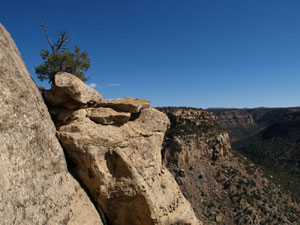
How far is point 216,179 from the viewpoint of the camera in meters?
49.1

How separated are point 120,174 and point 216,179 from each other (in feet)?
146

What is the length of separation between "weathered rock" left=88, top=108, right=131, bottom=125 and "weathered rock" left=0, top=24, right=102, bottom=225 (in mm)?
2451

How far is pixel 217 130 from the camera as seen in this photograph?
61.4 m

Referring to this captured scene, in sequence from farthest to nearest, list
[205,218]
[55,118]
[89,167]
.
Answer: [205,218], [55,118], [89,167]

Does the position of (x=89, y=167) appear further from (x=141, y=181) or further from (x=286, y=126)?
(x=286, y=126)

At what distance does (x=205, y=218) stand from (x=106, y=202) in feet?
111

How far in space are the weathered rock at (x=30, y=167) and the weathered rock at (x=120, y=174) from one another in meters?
0.82

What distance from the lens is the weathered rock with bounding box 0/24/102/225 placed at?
6137mm

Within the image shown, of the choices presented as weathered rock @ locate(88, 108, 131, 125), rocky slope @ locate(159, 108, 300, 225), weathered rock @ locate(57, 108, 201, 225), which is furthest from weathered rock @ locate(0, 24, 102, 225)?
rocky slope @ locate(159, 108, 300, 225)

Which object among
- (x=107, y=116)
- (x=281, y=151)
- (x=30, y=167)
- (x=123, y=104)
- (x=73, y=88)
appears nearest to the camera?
(x=30, y=167)

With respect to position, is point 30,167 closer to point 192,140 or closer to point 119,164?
point 119,164

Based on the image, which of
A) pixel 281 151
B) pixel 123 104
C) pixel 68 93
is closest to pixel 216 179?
pixel 281 151

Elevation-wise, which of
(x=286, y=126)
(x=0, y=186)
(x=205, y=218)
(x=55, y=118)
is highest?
(x=55, y=118)

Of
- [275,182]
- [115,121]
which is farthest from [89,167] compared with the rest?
[275,182]
